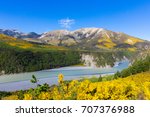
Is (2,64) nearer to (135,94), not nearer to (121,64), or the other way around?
(121,64)

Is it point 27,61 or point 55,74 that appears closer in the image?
point 55,74

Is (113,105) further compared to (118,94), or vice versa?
(118,94)

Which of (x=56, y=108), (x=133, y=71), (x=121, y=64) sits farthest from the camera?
(x=121, y=64)

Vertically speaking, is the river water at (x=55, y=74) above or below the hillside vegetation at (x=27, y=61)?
below

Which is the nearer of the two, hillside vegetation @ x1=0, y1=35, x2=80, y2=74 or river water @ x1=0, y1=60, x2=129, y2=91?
river water @ x1=0, y1=60, x2=129, y2=91

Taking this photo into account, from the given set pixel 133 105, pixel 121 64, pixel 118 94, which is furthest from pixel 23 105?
pixel 121 64

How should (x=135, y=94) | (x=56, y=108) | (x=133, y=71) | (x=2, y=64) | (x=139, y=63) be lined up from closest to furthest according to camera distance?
(x=56, y=108)
(x=135, y=94)
(x=133, y=71)
(x=139, y=63)
(x=2, y=64)

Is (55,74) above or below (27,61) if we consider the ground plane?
below

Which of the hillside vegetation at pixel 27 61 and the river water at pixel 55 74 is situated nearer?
the river water at pixel 55 74

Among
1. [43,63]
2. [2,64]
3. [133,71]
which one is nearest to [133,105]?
[133,71]

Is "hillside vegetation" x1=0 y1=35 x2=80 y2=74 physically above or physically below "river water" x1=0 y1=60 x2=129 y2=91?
above
